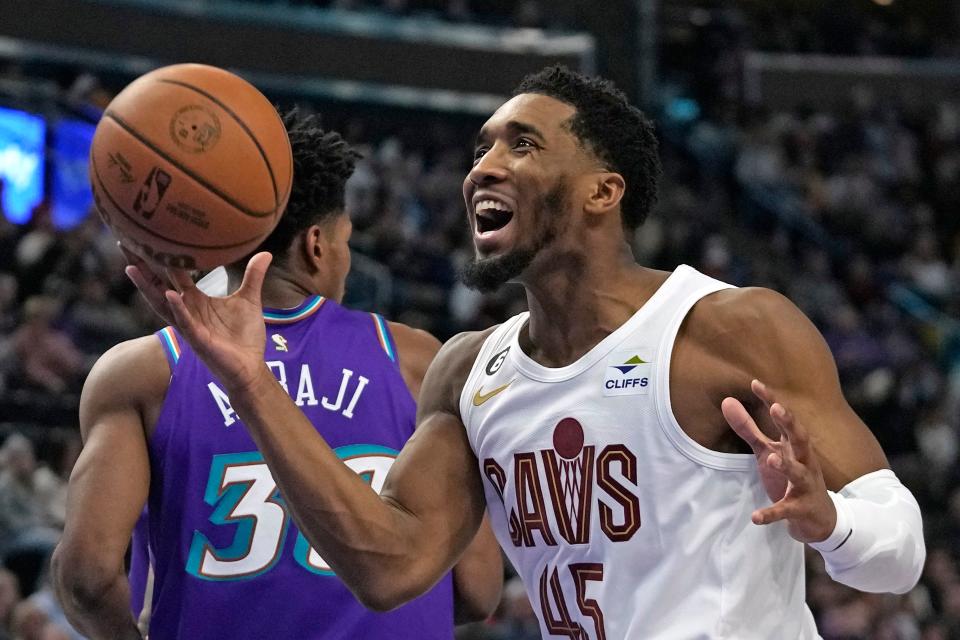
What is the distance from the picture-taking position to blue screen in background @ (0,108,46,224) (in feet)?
37.9

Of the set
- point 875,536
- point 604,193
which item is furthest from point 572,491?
point 604,193

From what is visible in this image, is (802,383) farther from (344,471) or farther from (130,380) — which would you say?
(130,380)

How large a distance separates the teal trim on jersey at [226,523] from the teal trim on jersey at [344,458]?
0.04 metres

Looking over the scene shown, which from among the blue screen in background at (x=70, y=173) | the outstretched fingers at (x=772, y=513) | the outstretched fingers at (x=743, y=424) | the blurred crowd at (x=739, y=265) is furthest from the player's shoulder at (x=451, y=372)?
the blue screen in background at (x=70, y=173)

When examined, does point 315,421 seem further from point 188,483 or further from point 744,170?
point 744,170

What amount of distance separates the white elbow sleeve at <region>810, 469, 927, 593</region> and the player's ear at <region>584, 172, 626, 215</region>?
3.21ft

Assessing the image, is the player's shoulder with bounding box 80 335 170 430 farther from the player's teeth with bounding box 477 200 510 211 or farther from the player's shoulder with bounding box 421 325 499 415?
the player's teeth with bounding box 477 200 510 211

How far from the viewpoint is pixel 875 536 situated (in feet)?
9.44

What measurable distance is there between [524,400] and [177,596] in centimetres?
108

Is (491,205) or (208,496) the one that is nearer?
(491,205)

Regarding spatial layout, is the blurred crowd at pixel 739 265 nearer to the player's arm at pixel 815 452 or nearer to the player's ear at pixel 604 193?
the player's ear at pixel 604 193

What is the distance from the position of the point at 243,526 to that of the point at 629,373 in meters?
1.12

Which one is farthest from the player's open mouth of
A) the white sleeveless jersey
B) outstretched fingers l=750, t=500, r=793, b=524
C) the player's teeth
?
outstretched fingers l=750, t=500, r=793, b=524

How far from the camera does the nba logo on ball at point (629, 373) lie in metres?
3.16
